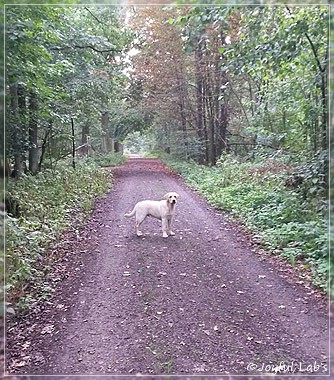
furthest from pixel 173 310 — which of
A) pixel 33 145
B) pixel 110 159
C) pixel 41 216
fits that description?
pixel 33 145

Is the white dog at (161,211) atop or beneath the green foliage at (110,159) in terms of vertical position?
beneath

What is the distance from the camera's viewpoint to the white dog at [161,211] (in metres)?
5.56

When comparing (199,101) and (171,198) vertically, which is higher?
(199,101)

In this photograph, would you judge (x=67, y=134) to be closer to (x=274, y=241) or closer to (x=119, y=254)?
(x=119, y=254)

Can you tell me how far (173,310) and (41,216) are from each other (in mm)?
3649

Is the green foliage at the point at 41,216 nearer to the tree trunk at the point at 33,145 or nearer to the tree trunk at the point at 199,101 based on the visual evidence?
the tree trunk at the point at 33,145

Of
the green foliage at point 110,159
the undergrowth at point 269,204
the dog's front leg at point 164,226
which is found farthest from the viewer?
the green foliage at point 110,159

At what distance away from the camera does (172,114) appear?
6.38 meters

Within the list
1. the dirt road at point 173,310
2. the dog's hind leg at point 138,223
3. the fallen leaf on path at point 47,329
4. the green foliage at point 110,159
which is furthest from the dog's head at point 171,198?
the fallen leaf on path at point 47,329

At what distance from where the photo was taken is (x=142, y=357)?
2.78 metres

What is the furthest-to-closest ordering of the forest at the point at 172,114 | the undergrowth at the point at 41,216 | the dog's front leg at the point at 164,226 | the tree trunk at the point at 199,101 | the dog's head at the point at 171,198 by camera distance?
1. the tree trunk at the point at 199,101
2. the dog's front leg at the point at 164,226
3. the dog's head at the point at 171,198
4. the undergrowth at the point at 41,216
5. the forest at the point at 172,114

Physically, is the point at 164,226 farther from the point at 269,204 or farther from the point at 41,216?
the point at 269,204

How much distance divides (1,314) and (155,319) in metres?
1.36

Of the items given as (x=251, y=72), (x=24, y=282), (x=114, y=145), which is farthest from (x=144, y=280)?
(x=251, y=72)
